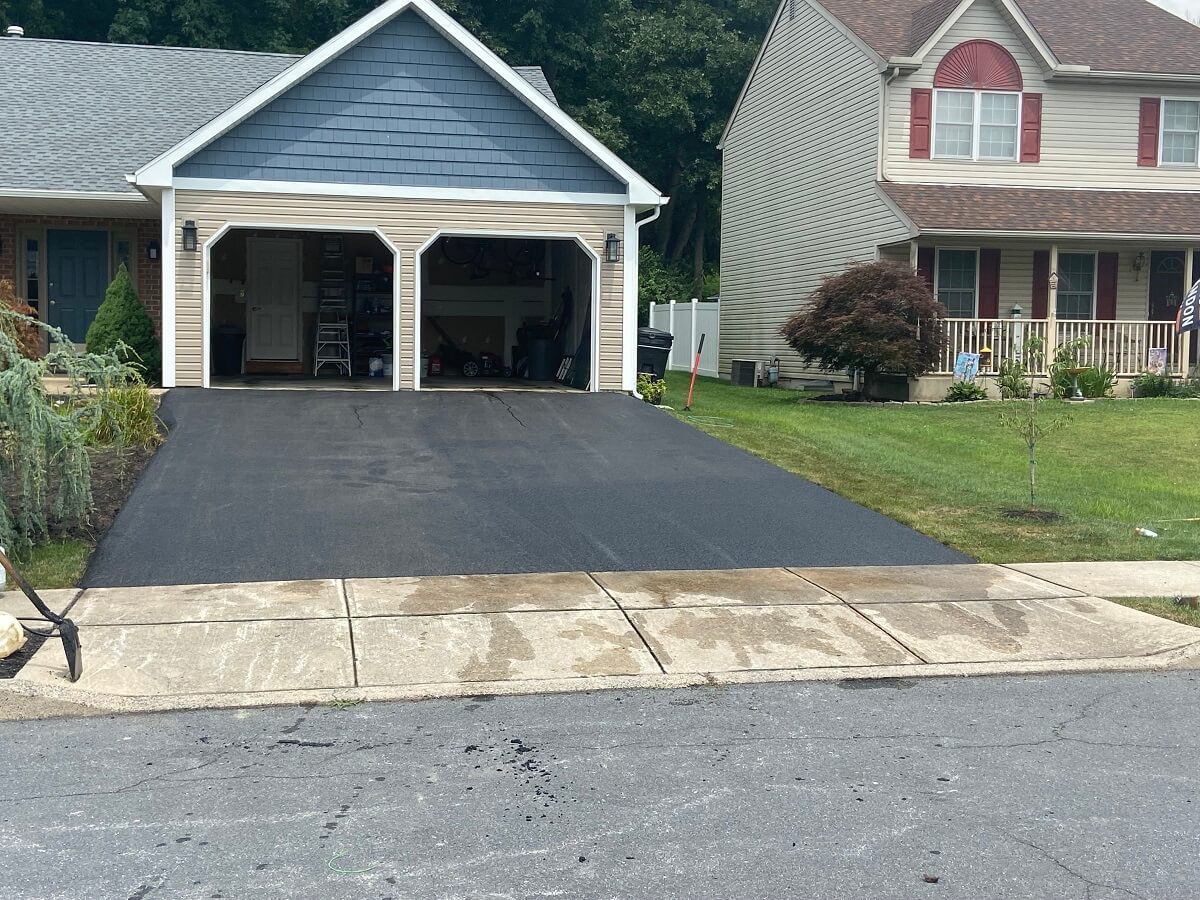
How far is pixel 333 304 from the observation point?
2161 centimetres

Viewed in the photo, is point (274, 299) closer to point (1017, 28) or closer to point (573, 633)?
point (1017, 28)

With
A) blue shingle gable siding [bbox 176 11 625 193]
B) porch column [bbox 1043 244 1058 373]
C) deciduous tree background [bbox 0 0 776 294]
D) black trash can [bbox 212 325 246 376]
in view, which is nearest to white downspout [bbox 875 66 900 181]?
porch column [bbox 1043 244 1058 373]

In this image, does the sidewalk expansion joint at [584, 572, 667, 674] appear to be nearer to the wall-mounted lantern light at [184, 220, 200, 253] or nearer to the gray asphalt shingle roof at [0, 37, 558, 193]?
the wall-mounted lantern light at [184, 220, 200, 253]

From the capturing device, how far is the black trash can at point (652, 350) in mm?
19875

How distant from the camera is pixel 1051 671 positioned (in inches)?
281

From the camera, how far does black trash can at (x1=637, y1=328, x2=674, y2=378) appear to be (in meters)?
19.9

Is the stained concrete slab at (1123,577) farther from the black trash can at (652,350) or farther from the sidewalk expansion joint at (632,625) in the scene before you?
the black trash can at (652,350)

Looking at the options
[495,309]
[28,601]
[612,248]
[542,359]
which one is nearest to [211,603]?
[28,601]

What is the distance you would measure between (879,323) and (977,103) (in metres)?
6.04

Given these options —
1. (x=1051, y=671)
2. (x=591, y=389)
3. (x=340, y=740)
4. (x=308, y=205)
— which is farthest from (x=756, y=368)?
(x=340, y=740)

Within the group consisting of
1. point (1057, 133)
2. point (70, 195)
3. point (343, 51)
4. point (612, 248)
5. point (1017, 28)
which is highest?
point (1017, 28)

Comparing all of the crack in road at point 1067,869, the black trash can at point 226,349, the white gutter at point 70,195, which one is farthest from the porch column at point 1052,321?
the crack in road at point 1067,869

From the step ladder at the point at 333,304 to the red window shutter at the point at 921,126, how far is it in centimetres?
1025

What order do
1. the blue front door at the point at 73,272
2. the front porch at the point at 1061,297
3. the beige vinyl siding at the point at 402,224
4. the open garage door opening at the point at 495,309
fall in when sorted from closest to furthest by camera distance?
the beige vinyl siding at the point at 402,224 → the blue front door at the point at 73,272 → the open garage door opening at the point at 495,309 → the front porch at the point at 1061,297
